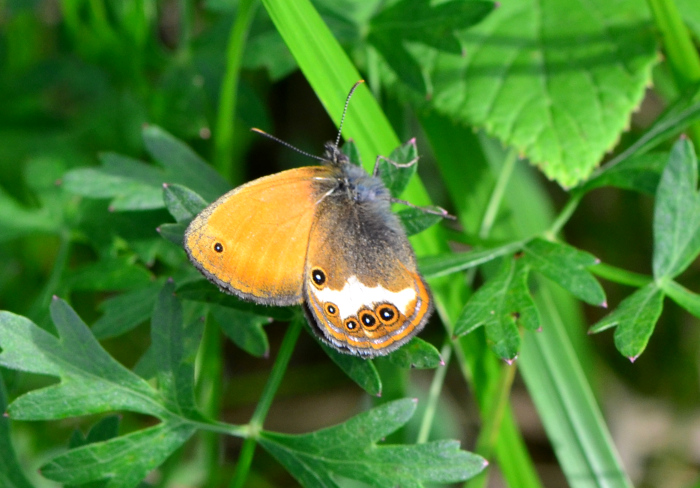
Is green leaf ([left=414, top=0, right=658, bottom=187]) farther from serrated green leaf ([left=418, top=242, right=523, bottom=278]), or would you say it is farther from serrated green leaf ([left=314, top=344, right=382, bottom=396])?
serrated green leaf ([left=314, top=344, right=382, bottom=396])

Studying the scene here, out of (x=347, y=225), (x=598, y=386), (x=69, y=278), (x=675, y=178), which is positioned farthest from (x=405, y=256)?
(x=598, y=386)

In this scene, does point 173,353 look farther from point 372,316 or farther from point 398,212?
point 398,212

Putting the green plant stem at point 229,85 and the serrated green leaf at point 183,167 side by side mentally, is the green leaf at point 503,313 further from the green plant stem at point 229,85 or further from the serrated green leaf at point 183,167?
the green plant stem at point 229,85

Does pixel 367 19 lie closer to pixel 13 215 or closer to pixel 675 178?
pixel 675 178

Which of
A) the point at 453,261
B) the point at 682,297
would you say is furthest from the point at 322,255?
the point at 682,297

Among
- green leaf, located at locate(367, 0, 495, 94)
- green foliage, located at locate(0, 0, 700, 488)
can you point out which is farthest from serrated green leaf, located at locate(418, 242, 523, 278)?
green leaf, located at locate(367, 0, 495, 94)

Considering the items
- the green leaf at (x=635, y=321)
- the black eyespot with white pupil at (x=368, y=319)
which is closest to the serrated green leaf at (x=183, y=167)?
the black eyespot with white pupil at (x=368, y=319)
